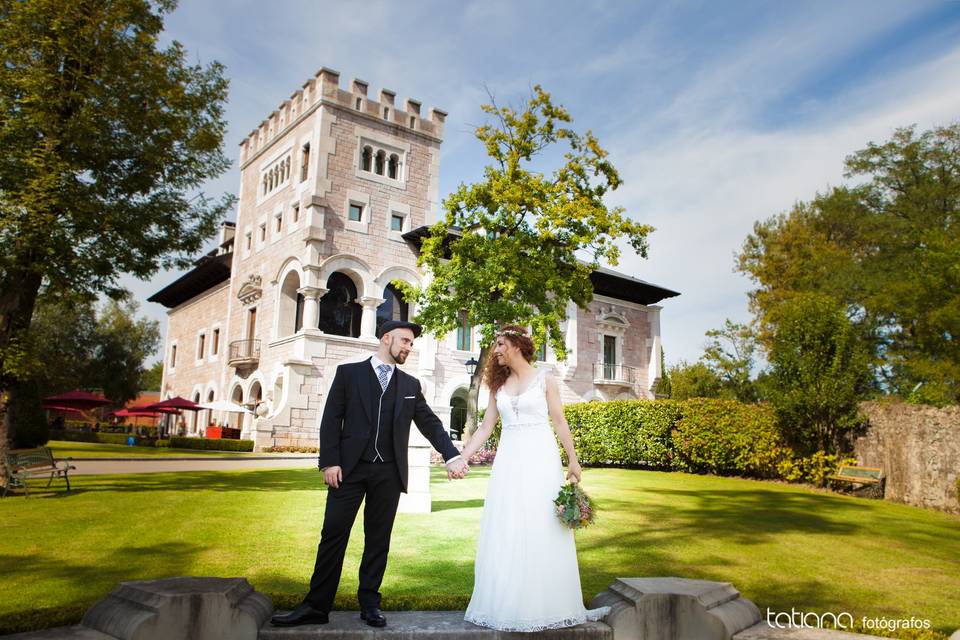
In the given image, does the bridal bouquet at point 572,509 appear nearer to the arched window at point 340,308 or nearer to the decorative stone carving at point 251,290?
the arched window at point 340,308

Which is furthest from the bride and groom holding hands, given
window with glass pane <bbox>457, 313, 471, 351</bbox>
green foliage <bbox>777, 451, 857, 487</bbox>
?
window with glass pane <bbox>457, 313, 471, 351</bbox>

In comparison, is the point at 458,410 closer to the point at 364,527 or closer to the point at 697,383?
the point at 697,383

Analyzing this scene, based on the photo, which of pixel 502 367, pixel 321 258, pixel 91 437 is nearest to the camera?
pixel 502 367

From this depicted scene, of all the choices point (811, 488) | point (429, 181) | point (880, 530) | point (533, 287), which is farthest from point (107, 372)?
point (880, 530)

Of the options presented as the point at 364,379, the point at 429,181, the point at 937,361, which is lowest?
the point at 364,379

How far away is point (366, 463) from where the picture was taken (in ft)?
14.0

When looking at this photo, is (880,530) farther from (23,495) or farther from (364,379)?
(23,495)

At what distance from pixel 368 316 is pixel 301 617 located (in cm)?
2301

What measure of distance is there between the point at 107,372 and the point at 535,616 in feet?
158

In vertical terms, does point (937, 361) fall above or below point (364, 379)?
above

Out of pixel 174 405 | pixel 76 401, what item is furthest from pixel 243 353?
pixel 76 401

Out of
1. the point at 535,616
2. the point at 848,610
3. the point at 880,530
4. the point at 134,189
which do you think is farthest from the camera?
the point at 134,189

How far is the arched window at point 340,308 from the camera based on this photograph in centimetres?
2630

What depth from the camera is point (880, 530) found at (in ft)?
31.6
